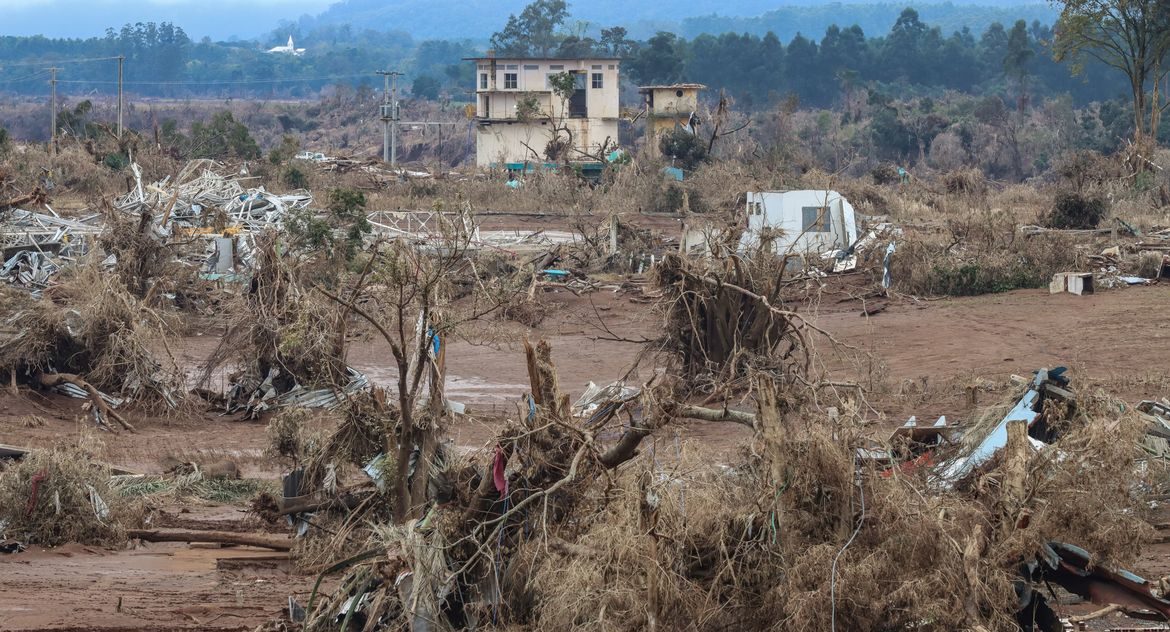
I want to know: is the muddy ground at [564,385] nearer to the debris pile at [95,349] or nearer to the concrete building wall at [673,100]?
the debris pile at [95,349]

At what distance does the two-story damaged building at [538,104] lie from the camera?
54.5 metres

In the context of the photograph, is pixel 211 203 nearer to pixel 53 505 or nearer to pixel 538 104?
pixel 53 505

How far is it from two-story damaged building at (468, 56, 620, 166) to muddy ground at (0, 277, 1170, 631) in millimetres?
31088

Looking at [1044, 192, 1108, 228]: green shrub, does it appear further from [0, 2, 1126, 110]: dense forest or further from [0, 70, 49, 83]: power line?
[0, 70, 49, 83]: power line

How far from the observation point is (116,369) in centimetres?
1652

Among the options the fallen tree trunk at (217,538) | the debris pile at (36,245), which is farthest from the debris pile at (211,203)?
the fallen tree trunk at (217,538)

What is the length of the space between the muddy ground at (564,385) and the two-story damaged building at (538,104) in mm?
31088

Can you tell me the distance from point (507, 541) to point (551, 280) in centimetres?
1702

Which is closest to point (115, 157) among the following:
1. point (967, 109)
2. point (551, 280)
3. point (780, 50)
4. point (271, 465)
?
point (551, 280)

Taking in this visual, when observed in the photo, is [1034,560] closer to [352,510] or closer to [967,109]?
[352,510]

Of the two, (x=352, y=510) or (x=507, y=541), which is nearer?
(x=507, y=541)

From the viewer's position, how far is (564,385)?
59.0 ft

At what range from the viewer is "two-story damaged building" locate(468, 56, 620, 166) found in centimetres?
5447

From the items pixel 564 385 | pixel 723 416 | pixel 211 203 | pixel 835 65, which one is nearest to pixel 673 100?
pixel 211 203
